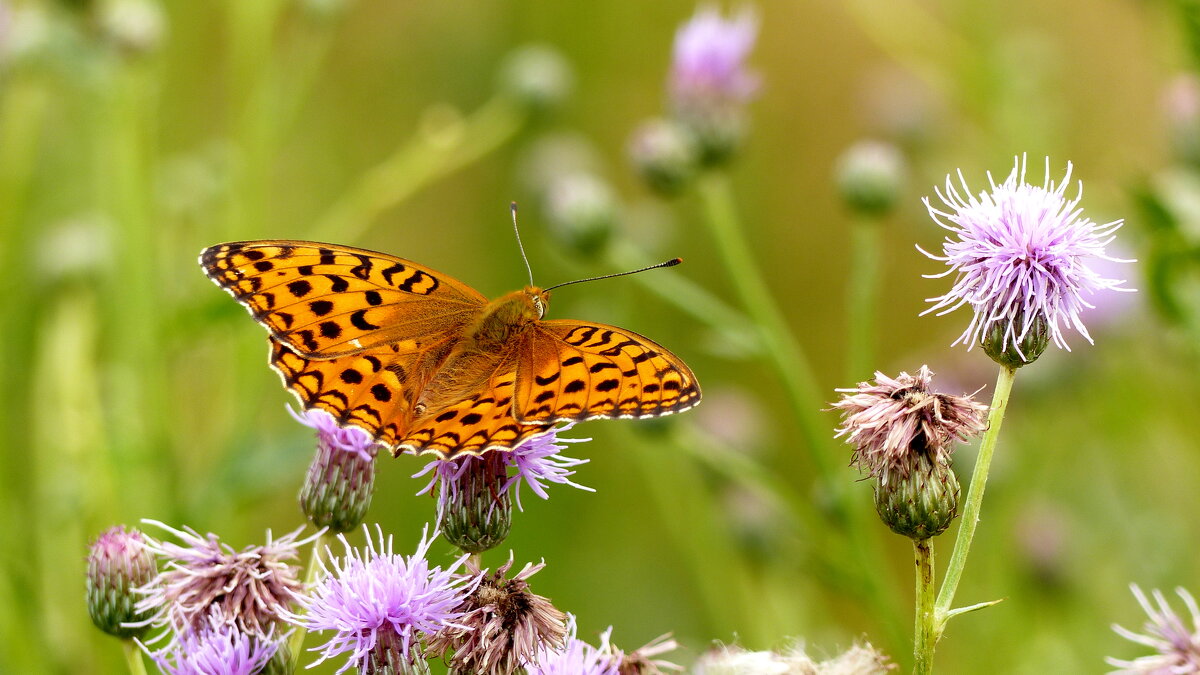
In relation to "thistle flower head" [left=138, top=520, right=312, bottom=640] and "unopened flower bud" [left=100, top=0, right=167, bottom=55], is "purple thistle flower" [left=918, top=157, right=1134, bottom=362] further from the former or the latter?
"unopened flower bud" [left=100, top=0, right=167, bottom=55]

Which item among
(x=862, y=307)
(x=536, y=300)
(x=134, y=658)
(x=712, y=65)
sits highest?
(x=712, y=65)

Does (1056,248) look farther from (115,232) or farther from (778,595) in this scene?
(115,232)

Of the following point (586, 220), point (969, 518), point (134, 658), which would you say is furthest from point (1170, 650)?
point (586, 220)

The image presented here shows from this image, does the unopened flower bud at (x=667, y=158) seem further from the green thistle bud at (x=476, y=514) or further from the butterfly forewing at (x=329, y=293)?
the green thistle bud at (x=476, y=514)

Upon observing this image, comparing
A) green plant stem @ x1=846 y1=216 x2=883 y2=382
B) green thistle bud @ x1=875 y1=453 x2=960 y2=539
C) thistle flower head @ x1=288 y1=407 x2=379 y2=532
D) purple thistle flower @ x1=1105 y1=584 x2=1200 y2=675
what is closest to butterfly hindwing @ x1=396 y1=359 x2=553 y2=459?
thistle flower head @ x1=288 y1=407 x2=379 y2=532

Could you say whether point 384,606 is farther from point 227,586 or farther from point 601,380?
point 601,380

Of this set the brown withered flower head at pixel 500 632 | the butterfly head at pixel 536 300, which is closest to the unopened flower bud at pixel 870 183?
the butterfly head at pixel 536 300
